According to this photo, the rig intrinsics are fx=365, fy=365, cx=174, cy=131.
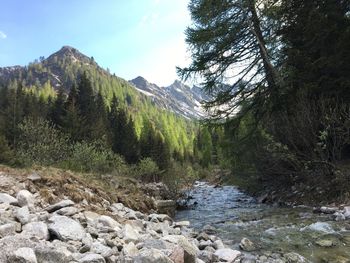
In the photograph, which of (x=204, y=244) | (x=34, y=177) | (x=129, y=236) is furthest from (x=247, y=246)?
(x=34, y=177)

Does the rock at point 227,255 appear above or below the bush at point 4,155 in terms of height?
below

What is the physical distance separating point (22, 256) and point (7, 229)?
1171 millimetres

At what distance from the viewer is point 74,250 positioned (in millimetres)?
4559

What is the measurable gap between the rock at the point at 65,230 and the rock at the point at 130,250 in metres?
0.65

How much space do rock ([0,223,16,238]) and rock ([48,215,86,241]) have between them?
1.68 ft

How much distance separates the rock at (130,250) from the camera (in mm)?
4797

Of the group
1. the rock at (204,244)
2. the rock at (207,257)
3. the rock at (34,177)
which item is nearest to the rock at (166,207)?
the rock at (34,177)

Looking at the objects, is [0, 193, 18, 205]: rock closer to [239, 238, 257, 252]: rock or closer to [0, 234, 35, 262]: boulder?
[0, 234, 35, 262]: boulder

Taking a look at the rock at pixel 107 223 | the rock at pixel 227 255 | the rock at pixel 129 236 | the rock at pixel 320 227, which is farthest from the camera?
the rock at pixel 320 227

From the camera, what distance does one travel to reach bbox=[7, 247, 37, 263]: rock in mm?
3617

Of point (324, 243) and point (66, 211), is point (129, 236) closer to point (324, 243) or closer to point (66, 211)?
point (66, 211)

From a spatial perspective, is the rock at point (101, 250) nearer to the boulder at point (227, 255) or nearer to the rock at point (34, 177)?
the boulder at point (227, 255)

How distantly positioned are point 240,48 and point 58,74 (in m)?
188

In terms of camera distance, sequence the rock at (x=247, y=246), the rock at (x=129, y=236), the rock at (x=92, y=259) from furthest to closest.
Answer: the rock at (x=247, y=246)
the rock at (x=129, y=236)
the rock at (x=92, y=259)
